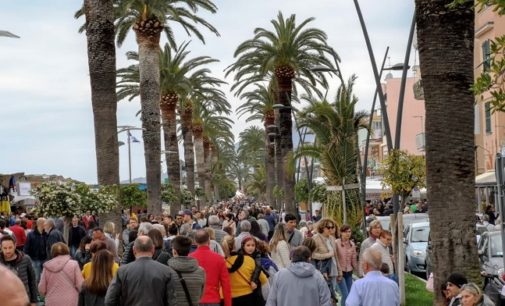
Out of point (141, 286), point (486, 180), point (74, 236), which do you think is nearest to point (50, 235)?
point (74, 236)

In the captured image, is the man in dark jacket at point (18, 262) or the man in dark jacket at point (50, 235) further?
the man in dark jacket at point (50, 235)

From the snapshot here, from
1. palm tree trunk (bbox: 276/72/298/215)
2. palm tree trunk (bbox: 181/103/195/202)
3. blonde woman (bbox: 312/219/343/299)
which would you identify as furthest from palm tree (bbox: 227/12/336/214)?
blonde woman (bbox: 312/219/343/299)

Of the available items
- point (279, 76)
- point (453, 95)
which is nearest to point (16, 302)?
point (453, 95)

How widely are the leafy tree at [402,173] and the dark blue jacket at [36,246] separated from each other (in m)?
7.87

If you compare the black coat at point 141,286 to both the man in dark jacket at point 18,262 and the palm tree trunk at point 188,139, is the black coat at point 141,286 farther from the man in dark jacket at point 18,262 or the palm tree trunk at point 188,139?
the palm tree trunk at point 188,139

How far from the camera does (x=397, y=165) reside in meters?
19.2

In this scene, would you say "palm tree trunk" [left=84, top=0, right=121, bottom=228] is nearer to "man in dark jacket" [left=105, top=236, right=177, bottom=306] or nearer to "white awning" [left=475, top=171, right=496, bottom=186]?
"man in dark jacket" [left=105, top=236, right=177, bottom=306]

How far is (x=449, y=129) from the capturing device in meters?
10.6

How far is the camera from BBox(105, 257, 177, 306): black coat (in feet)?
27.3

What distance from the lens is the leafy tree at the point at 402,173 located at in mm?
19234

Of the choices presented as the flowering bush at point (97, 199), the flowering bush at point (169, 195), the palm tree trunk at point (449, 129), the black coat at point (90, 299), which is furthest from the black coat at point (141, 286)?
the flowering bush at point (169, 195)

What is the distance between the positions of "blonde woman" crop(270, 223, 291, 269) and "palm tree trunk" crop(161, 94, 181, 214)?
1223 inches

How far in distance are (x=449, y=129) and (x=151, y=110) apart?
2242cm

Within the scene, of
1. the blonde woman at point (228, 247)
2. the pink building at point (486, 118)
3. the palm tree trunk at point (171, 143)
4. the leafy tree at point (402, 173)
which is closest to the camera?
the blonde woman at point (228, 247)
